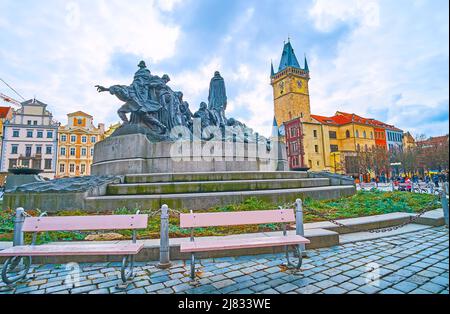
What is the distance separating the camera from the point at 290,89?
2788 inches

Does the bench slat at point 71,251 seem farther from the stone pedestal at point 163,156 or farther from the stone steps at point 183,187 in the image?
the stone pedestal at point 163,156

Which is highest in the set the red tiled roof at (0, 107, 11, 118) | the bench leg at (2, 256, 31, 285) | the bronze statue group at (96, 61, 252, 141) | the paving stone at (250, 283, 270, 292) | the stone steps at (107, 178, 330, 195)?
the red tiled roof at (0, 107, 11, 118)

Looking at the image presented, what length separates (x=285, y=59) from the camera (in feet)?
249

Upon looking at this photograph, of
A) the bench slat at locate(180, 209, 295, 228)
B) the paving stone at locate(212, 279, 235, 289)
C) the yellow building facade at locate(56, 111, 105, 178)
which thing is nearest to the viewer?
the paving stone at locate(212, 279, 235, 289)

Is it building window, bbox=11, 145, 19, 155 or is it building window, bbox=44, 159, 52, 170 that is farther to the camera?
building window, bbox=44, 159, 52, 170

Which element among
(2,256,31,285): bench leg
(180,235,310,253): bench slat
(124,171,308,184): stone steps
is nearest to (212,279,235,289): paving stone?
(180,235,310,253): bench slat

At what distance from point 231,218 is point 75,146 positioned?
54.8 m

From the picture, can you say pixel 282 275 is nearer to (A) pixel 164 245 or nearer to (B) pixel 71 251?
(A) pixel 164 245

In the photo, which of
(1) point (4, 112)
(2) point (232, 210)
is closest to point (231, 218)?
(2) point (232, 210)

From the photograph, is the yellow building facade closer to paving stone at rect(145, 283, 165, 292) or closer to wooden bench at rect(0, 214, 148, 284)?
Result: wooden bench at rect(0, 214, 148, 284)

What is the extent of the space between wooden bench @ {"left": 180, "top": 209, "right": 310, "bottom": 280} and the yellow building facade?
51.8 metres

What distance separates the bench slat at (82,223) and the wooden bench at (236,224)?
2.52 ft

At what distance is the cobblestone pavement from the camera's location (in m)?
3.04

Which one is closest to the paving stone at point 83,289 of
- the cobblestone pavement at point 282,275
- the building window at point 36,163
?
the cobblestone pavement at point 282,275
